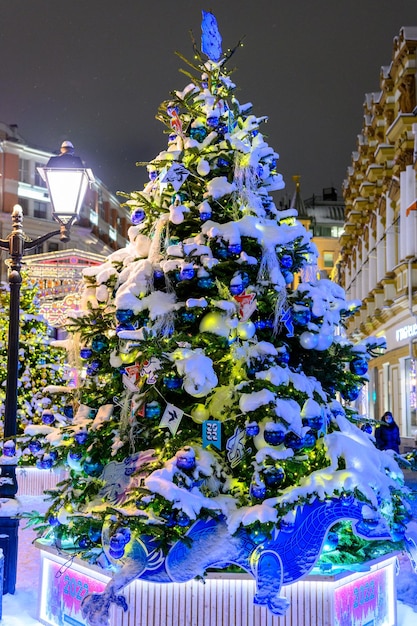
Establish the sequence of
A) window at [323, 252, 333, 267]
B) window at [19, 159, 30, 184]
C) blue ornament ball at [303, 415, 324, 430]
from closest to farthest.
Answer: blue ornament ball at [303, 415, 324, 430], window at [19, 159, 30, 184], window at [323, 252, 333, 267]

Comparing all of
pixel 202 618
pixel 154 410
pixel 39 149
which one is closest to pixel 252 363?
pixel 154 410

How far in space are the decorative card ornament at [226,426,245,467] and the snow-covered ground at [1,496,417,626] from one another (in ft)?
5.38

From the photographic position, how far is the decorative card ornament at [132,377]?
5.70 m

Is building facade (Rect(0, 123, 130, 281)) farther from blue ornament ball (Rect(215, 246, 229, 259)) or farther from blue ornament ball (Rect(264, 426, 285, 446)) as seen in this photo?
blue ornament ball (Rect(264, 426, 285, 446))

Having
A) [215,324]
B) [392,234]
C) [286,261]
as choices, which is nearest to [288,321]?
[286,261]

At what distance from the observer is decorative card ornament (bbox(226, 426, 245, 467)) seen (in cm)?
553

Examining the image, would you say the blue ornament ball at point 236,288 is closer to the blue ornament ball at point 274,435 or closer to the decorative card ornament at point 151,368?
the decorative card ornament at point 151,368

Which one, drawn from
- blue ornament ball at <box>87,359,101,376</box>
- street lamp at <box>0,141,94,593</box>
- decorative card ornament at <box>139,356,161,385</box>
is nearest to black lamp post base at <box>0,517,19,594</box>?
street lamp at <box>0,141,94,593</box>

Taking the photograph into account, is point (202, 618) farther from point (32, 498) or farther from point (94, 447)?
point (32, 498)

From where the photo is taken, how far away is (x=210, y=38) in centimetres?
655

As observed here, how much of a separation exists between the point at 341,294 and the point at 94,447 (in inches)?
99.3

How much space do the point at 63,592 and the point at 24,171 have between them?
5184 cm

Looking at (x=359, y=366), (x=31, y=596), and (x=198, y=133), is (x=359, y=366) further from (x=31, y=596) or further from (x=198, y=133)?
(x=31, y=596)

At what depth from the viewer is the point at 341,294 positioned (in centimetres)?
657
